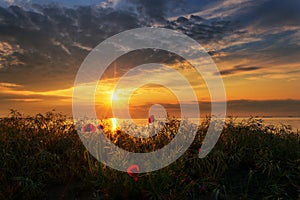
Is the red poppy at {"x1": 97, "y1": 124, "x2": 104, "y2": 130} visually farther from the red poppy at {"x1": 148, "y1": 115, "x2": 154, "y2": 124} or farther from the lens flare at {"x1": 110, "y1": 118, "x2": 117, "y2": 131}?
the red poppy at {"x1": 148, "y1": 115, "x2": 154, "y2": 124}

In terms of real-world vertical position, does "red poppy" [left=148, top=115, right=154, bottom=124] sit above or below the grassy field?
above

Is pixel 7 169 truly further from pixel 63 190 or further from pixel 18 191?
pixel 63 190

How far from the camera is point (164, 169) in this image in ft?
15.8

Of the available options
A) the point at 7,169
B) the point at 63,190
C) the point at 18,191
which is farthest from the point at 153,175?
the point at 7,169

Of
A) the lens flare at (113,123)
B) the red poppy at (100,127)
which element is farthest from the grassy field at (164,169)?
the red poppy at (100,127)

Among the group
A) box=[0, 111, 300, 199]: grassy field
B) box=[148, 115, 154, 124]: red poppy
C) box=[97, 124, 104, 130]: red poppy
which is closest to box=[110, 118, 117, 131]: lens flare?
box=[0, 111, 300, 199]: grassy field

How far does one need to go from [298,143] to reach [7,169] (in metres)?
5.17

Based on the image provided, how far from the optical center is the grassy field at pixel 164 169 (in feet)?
15.4

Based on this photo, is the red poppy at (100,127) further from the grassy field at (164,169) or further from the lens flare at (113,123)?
the lens flare at (113,123)

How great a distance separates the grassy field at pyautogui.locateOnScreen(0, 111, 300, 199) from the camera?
468cm

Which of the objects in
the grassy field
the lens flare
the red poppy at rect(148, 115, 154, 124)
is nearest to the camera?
the grassy field

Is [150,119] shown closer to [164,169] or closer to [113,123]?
[113,123]

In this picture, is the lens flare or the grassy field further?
the lens flare

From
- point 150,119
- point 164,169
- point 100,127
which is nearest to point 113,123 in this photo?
point 100,127
